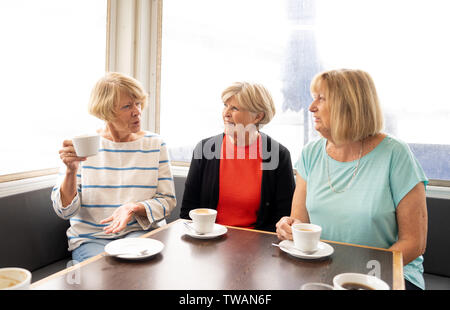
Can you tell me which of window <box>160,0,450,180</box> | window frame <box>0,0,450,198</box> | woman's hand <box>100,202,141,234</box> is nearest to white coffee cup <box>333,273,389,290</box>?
woman's hand <box>100,202,141,234</box>

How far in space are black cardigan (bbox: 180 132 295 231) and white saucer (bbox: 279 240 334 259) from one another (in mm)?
638

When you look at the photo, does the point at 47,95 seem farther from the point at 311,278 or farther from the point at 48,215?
the point at 311,278

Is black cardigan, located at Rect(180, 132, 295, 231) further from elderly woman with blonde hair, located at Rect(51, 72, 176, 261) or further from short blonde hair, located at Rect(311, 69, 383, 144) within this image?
short blonde hair, located at Rect(311, 69, 383, 144)

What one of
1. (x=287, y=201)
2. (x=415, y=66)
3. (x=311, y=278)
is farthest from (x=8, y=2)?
(x=415, y=66)

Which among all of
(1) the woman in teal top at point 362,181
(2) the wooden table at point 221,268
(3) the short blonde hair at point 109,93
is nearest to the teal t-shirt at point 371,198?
(1) the woman in teal top at point 362,181

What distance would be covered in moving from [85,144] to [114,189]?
1.43ft

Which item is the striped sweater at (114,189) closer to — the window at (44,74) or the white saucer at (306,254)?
the window at (44,74)

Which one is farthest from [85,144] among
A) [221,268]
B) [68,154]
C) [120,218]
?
[221,268]

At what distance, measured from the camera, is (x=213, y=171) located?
1856 mm

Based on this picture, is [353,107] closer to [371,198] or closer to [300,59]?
[371,198]

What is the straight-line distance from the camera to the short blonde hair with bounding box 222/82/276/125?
181 centimetres

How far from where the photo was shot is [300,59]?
2.35 metres

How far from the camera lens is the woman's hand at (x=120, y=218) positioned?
138cm

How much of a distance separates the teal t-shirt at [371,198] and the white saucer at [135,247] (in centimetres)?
65
